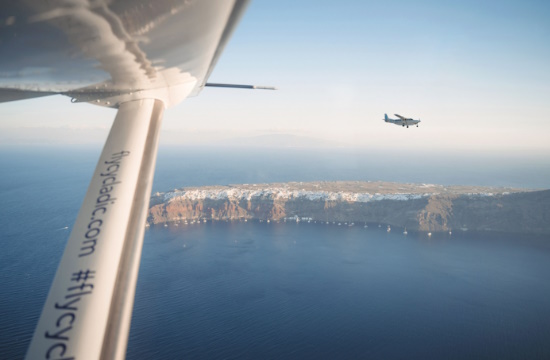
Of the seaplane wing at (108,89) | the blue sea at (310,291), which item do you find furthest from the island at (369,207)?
the seaplane wing at (108,89)

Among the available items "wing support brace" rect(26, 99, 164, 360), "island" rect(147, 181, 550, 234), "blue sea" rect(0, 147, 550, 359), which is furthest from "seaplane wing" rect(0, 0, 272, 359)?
"island" rect(147, 181, 550, 234)

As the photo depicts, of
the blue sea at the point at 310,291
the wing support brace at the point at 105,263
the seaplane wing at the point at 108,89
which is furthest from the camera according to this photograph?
the blue sea at the point at 310,291

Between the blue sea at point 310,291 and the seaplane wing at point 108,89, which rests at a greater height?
the seaplane wing at point 108,89

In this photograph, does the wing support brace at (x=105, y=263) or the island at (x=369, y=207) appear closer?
the wing support brace at (x=105, y=263)

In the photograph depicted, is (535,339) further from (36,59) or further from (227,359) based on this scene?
(36,59)

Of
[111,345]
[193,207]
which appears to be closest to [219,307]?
[111,345]

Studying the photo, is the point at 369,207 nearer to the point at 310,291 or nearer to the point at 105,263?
the point at 310,291

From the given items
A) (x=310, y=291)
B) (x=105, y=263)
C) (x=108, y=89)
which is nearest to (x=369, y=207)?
(x=310, y=291)

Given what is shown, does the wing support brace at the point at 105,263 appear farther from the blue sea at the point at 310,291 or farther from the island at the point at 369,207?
the island at the point at 369,207

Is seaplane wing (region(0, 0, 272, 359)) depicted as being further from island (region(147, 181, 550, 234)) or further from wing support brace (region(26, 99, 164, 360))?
island (region(147, 181, 550, 234))
